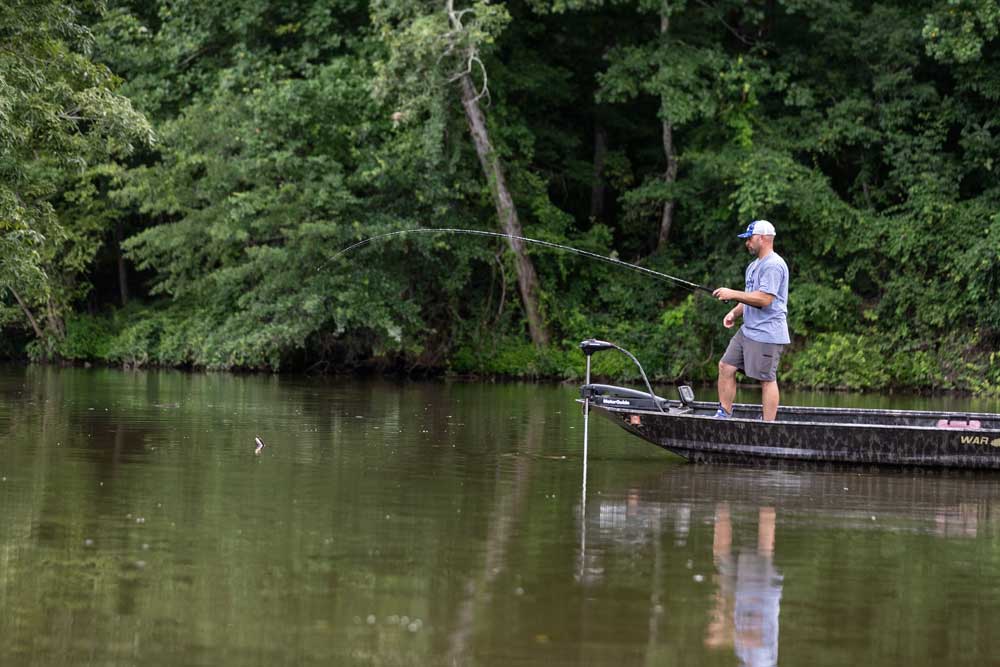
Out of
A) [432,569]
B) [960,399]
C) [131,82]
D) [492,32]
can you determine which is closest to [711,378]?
[960,399]

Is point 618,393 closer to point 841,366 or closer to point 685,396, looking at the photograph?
point 685,396

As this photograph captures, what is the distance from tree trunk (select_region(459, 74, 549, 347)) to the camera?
30188 mm

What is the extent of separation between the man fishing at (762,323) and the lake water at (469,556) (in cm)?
97

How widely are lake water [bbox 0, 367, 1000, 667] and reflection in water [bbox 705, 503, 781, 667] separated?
0.06 ft

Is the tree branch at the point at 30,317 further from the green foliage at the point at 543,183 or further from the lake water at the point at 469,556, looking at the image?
the lake water at the point at 469,556

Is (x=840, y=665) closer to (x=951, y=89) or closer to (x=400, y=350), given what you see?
(x=400, y=350)

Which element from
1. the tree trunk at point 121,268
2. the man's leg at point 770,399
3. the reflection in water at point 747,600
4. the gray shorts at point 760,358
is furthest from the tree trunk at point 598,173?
the reflection in water at point 747,600

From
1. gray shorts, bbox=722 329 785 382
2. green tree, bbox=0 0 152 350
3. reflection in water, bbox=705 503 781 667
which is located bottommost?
reflection in water, bbox=705 503 781 667

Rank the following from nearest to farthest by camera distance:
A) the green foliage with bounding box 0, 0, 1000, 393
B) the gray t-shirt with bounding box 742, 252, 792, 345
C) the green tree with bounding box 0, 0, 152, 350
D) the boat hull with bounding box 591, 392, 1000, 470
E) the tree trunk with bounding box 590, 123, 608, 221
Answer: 1. the boat hull with bounding box 591, 392, 1000, 470
2. the gray t-shirt with bounding box 742, 252, 792, 345
3. the green tree with bounding box 0, 0, 152, 350
4. the green foliage with bounding box 0, 0, 1000, 393
5. the tree trunk with bounding box 590, 123, 608, 221

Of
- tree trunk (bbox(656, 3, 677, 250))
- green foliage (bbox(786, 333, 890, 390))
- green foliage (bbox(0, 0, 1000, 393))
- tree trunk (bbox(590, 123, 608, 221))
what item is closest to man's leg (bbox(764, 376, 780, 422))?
green foliage (bbox(0, 0, 1000, 393))

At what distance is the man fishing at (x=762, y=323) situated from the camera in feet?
42.7

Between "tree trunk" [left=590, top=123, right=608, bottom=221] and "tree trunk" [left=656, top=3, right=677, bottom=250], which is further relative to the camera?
"tree trunk" [left=590, top=123, right=608, bottom=221]

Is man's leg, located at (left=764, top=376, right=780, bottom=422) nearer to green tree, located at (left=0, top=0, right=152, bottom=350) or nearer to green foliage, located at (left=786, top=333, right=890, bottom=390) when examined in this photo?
green tree, located at (left=0, top=0, right=152, bottom=350)

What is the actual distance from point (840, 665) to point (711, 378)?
78.0 feet
